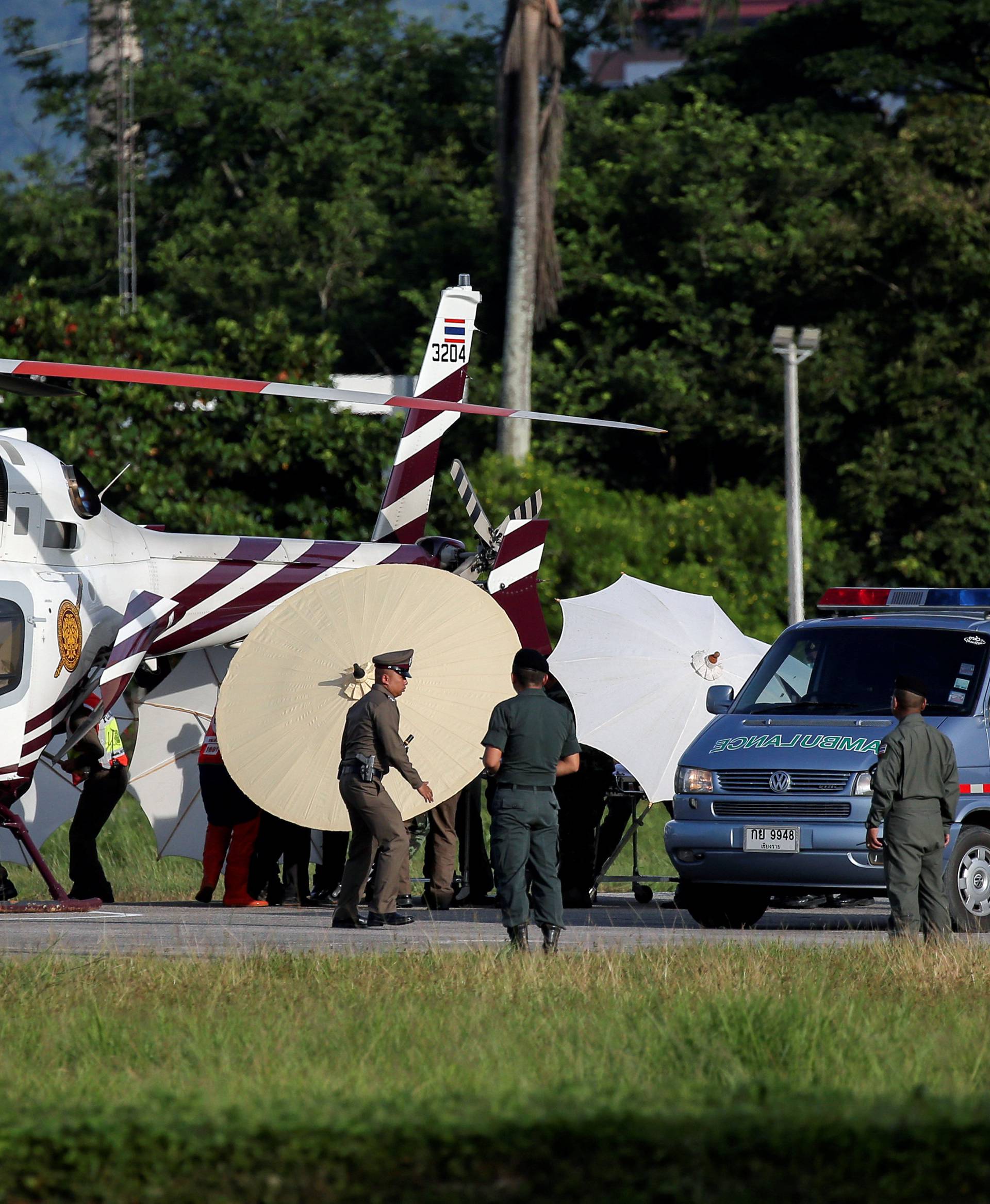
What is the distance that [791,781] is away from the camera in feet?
44.4

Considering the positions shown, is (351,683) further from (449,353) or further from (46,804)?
(449,353)

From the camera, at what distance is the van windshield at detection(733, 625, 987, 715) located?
46.0 feet

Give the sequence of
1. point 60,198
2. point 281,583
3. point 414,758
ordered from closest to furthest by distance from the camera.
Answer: point 414,758, point 281,583, point 60,198

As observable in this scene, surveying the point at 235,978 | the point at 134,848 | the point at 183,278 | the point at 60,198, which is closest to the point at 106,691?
the point at 235,978

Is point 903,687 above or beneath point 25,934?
above

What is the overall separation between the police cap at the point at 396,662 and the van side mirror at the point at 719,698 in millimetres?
2225

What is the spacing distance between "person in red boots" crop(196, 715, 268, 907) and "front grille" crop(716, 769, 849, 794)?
413cm

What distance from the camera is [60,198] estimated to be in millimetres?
44969

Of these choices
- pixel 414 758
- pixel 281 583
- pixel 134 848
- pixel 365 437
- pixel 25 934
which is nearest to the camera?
pixel 25 934

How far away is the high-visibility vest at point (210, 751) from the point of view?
52.5 feet

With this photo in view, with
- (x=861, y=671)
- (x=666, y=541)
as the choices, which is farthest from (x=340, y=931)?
(x=666, y=541)

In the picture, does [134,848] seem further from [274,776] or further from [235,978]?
[235,978]

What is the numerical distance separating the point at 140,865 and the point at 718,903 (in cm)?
903

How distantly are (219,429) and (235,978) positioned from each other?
2246 centimetres
